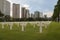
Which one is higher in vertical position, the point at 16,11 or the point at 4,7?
the point at 4,7

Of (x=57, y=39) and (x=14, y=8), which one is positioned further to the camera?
(x=14, y=8)

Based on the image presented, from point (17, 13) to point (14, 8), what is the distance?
6.38m

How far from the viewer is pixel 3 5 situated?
136500mm

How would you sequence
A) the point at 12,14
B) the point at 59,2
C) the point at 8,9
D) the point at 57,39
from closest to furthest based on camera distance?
the point at 57,39, the point at 59,2, the point at 8,9, the point at 12,14

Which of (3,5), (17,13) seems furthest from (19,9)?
(3,5)

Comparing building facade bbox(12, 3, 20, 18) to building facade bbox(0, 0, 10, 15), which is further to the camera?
building facade bbox(12, 3, 20, 18)

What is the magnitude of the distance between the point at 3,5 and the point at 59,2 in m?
73.8

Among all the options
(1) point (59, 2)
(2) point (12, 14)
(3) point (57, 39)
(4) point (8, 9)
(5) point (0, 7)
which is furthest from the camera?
(2) point (12, 14)

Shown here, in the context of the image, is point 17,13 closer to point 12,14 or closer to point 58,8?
point 12,14

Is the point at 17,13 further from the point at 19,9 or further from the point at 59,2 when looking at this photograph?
the point at 59,2

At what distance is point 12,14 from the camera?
513ft

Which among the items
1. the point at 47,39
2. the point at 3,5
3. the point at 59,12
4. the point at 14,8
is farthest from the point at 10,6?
the point at 47,39

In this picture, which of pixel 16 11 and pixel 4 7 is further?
pixel 16 11

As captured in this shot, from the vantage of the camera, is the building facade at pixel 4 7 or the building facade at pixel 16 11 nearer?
the building facade at pixel 4 7
